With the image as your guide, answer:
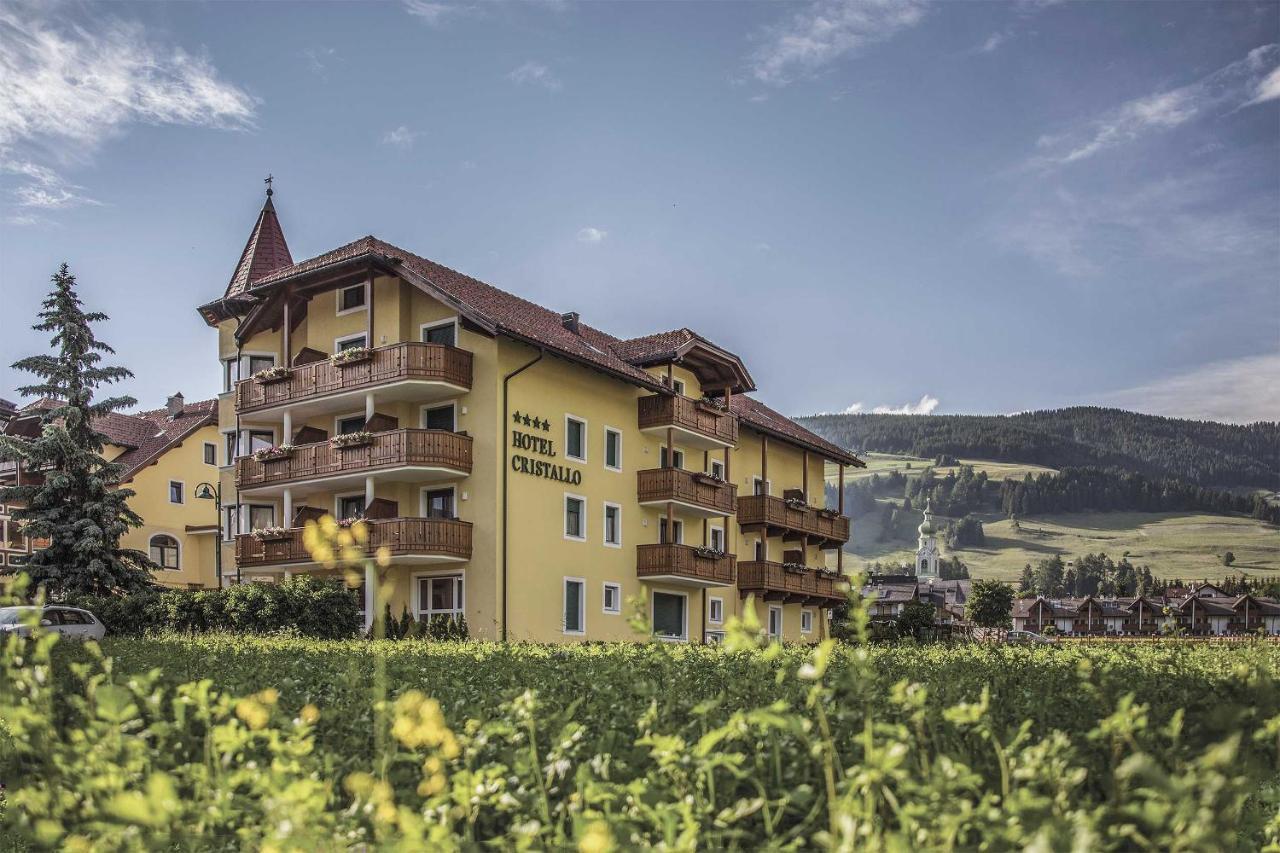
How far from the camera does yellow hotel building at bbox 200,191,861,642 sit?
1254 inches

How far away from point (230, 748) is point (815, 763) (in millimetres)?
2145

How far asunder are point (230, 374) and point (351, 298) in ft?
21.8

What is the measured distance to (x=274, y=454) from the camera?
112ft

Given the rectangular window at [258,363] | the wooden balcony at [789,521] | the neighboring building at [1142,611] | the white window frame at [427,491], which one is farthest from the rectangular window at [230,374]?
the neighboring building at [1142,611]

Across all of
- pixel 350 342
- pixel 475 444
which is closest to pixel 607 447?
pixel 475 444

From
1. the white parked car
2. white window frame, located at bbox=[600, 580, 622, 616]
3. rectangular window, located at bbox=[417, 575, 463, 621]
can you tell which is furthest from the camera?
white window frame, located at bbox=[600, 580, 622, 616]

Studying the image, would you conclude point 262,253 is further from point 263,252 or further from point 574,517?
point 574,517

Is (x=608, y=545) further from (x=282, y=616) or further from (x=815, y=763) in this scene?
(x=815, y=763)

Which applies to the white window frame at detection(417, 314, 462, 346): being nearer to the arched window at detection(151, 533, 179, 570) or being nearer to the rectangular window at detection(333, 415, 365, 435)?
the rectangular window at detection(333, 415, 365, 435)

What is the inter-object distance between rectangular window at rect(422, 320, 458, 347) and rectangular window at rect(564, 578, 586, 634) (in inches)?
288

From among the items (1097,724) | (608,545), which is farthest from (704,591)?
(1097,724)

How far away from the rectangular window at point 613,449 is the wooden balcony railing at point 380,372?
577 centimetres

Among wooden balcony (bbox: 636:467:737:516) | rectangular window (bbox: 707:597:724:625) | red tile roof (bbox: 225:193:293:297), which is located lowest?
rectangular window (bbox: 707:597:724:625)

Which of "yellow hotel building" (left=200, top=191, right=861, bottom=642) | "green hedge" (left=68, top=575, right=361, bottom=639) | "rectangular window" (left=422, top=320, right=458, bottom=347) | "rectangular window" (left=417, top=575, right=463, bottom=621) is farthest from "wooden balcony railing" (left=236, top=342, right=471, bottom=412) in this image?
"green hedge" (left=68, top=575, right=361, bottom=639)
